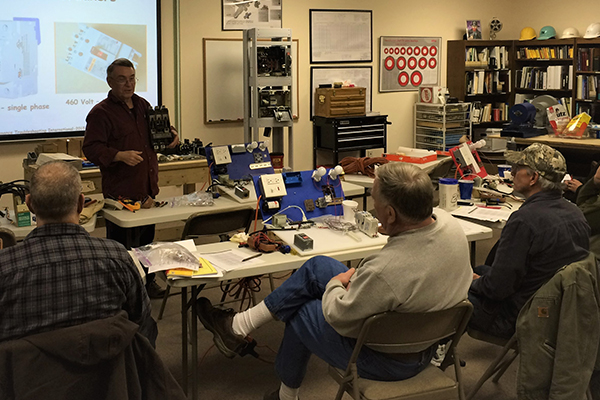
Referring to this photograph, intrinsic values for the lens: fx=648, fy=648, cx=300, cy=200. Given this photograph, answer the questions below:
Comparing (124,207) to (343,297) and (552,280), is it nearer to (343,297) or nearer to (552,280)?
(343,297)

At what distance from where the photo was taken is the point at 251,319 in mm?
2693

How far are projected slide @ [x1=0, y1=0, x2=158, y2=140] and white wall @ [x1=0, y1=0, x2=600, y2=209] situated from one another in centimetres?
23

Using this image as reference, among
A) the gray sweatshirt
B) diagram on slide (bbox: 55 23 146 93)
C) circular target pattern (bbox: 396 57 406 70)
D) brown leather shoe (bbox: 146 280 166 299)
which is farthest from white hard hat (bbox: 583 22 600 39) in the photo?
the gray sweatshirt

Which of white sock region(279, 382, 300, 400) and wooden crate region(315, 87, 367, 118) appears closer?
white sock region(279, 382, 300, 400)

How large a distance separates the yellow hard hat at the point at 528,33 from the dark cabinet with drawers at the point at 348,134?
262 centimetres

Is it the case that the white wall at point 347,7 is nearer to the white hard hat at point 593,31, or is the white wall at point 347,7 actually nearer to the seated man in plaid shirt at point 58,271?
the white hard hat at point 593,31

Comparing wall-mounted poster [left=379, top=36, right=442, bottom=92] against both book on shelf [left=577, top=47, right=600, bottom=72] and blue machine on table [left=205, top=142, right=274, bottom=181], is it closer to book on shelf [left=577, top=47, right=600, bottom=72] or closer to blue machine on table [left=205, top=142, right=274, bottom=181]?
book on shelf [left=577, top=47, right=600, bottom=72]

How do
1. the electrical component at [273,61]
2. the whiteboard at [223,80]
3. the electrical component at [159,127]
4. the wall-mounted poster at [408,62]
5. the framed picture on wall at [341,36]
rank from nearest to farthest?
1. the electrical component at [159,127]
2. the electrical component at [273,61]
3. the whiteboard at [223,80]
4. the framed picture on wall at [341,36]
5. the wall-mounted poster at [408,62]

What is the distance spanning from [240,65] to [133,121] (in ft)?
9.63

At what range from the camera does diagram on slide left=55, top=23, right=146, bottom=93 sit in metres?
5.84

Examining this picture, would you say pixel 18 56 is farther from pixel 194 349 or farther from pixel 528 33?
pixel 528 33

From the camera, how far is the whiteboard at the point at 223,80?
22.1 feet

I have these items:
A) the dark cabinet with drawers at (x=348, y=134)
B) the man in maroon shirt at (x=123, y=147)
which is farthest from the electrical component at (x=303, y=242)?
the dark cabinet with drawers at (x=348, y=134)

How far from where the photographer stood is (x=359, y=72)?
7.77 meters
